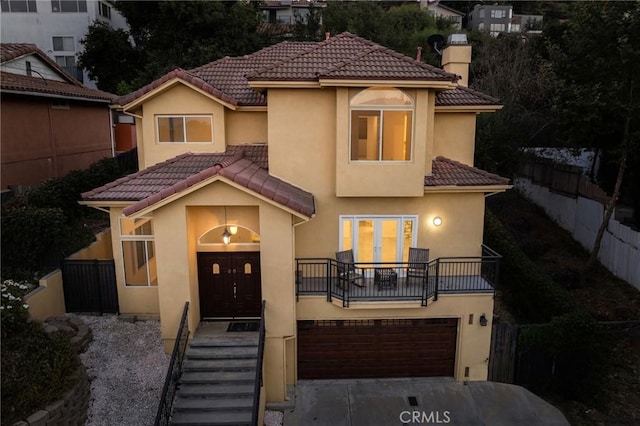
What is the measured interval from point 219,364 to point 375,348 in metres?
4.52

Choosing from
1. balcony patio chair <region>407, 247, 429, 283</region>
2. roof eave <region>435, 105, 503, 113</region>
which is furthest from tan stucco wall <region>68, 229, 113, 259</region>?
roof eave <region>435, 105, 503, 113</region>

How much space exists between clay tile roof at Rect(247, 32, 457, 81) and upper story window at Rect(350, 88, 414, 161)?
58 cm

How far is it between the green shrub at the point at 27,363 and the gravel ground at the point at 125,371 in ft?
3.85

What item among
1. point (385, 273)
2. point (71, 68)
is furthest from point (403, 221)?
point (71, 68)

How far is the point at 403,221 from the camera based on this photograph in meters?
13.3

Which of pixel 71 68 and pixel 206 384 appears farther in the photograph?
pixel 71 68

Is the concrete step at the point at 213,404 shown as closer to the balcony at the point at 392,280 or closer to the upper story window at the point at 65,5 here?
the balcony at the point at 392,280

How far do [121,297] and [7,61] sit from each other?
12119 millimetres

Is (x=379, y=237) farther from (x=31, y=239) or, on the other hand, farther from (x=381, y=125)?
(x=31, y=239)

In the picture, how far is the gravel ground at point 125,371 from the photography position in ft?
34.3

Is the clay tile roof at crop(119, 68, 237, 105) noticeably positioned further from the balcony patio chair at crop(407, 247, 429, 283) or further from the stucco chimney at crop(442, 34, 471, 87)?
the stucco chimney at crop(442, 34, 471, 87)

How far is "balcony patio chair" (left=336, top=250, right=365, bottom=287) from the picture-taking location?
12320 mm

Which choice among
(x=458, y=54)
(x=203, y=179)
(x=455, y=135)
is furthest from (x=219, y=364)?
(x=458, y=54)

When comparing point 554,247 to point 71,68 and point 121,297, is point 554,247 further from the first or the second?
point 71,68
